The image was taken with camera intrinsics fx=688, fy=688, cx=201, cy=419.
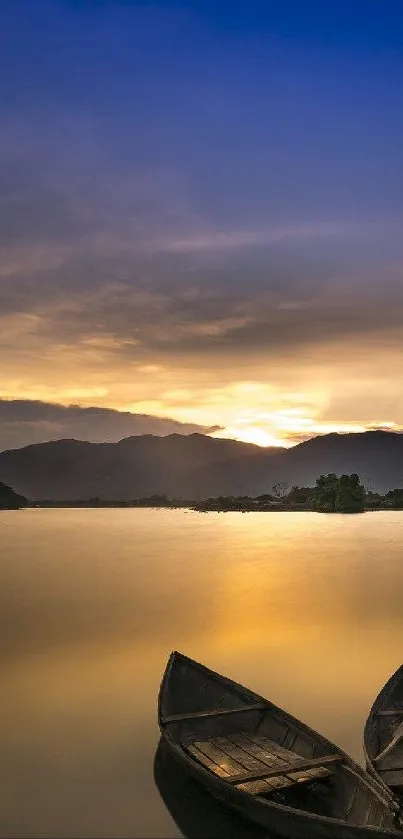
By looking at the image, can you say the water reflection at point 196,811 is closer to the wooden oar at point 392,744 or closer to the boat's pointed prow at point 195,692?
the boat's pointed prow at point 195,692

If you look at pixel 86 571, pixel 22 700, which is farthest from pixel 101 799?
pixel 86 571

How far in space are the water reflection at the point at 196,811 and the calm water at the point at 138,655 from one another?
0.20 metres

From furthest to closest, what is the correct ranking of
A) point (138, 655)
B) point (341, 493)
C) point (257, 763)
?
point (341, 493)
point (138, 655)
point (257, 763)

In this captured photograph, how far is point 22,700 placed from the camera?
839 inches

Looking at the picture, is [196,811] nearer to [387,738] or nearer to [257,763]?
[257,763]

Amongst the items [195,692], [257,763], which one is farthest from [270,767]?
[195,692]

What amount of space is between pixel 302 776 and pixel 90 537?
9354 centimetres

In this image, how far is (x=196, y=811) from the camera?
13688 millimetres

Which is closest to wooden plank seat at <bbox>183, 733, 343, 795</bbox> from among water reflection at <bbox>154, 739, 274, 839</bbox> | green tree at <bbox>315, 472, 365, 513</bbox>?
water reflection at <bbox>154, 739, 274, 839</bbox>

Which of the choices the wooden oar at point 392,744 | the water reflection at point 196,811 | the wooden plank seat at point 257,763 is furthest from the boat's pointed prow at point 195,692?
the wooden oar at point 392,744

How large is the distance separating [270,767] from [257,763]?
40 cm

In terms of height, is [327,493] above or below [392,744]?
above

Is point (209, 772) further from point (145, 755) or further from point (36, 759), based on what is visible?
point (36, 759)

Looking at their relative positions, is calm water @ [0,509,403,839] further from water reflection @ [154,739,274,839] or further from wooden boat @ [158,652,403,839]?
wooden boat @ [158,652,403,839]
